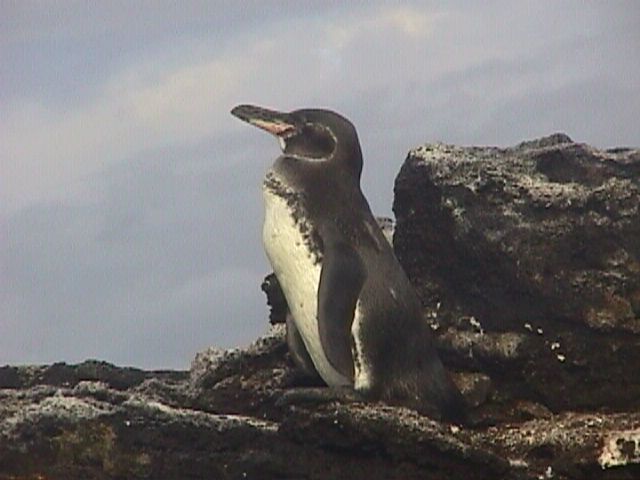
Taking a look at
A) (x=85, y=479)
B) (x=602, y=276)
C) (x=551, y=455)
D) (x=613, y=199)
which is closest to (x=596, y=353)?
(x=602, y=276)

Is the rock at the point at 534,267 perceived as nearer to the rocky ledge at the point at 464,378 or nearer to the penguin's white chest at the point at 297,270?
the rocky ledge at the point at 464,378

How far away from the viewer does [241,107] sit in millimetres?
5695

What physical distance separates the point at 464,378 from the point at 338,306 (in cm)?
112

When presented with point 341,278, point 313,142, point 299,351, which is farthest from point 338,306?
point 313,142

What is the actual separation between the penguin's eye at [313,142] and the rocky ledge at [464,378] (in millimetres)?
866

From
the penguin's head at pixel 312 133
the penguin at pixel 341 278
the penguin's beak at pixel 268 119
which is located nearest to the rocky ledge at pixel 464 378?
the penguin at pixel 341 278

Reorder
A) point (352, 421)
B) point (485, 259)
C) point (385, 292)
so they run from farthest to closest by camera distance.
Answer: point (485, 259) < point (385, 292) < point (352, 421)

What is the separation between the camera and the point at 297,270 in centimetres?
528

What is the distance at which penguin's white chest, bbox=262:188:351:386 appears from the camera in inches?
205

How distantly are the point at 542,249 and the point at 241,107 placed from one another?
175 cm

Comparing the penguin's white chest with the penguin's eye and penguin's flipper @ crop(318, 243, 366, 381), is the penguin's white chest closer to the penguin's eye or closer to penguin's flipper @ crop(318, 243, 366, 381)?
penguin's flipper @ crop(318, 243, 366, 381)

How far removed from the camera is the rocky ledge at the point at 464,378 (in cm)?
453

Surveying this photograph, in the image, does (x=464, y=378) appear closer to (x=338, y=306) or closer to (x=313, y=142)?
(x=338, y=306)

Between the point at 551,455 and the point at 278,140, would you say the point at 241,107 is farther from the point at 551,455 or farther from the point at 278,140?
the point at 551,455
